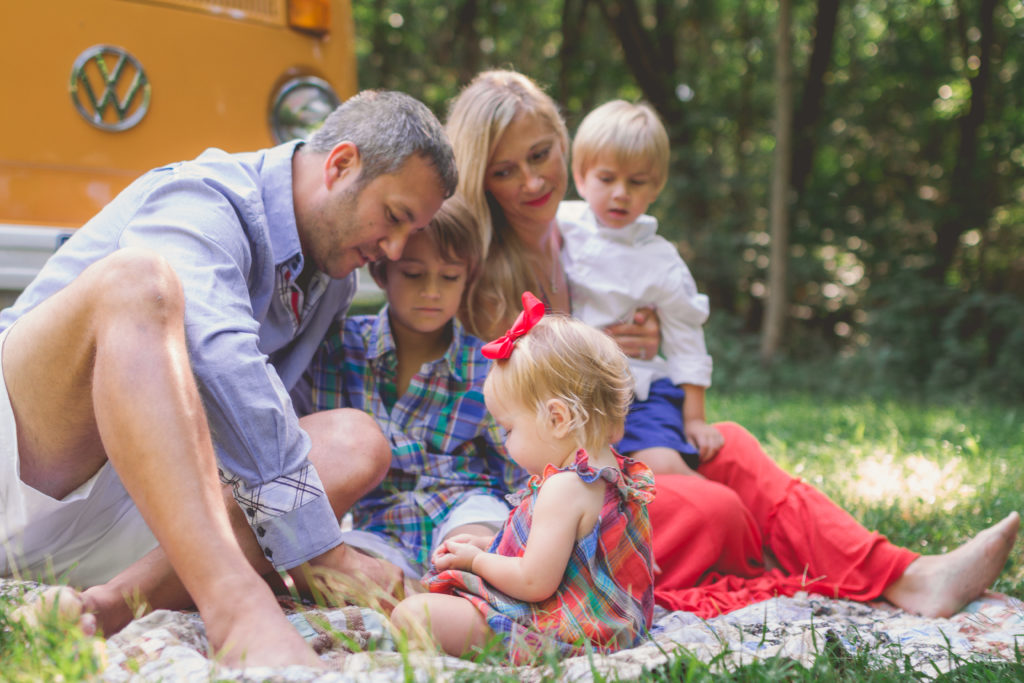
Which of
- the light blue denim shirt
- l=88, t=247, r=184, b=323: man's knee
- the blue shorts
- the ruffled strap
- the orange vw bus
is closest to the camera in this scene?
l=88, t=247, r=184, b=323: man's knee

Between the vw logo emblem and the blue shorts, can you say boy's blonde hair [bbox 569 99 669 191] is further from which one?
the vw logo emblem

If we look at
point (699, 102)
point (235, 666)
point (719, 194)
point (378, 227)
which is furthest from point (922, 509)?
point (699, 102)

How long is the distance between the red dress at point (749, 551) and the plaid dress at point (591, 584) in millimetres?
495

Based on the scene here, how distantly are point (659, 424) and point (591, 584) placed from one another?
1037 millimetres

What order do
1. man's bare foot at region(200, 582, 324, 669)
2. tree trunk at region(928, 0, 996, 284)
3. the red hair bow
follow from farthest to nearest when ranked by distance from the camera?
1. tree trunk at region(928, 0, 996, 284)
2. the red hair bow
3. man's bare foot at region(200, 582, 324, 669)

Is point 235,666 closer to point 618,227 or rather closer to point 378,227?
point 378,227

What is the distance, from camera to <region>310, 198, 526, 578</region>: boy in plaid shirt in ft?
7.99

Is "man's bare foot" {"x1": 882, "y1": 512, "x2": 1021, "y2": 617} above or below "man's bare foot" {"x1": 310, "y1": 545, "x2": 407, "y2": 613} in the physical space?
below

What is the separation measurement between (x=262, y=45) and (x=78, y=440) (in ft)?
7.00

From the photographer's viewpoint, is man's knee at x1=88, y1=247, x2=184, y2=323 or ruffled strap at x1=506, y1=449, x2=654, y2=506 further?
ruffled strap at x1=506, y1=449, x2=654, y2=506

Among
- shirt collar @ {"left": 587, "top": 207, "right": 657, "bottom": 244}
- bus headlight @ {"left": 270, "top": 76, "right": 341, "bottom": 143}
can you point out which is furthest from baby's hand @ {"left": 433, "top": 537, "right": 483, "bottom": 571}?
bus headlight @ {"left": 270, "top": 76, "right": 341, "bottom": 143}

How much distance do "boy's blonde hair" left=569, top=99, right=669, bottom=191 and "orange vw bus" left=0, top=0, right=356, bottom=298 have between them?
3.42ft

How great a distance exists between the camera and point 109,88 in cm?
309

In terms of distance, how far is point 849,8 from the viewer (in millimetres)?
10000
